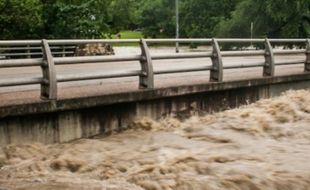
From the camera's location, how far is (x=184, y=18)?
7400 cm

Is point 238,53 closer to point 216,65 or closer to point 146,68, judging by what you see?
point 216,65

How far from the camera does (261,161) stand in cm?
852

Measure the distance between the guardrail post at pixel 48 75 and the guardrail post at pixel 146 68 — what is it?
79.1 inches

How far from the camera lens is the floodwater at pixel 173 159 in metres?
7.45

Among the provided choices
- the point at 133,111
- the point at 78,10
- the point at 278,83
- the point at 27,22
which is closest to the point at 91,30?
the point at 78,10

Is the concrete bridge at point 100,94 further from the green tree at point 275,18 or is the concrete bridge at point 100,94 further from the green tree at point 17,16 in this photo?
the green tree at point 275,18

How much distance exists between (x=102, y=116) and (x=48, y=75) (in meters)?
1.39

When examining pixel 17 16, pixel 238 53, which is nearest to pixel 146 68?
pixel 238 53

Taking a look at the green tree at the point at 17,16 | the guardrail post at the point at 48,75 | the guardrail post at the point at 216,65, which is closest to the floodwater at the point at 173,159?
the guardrail post at the point at 48,75

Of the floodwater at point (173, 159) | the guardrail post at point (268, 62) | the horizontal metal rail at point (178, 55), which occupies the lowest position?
the floodwater at point (173, 159)

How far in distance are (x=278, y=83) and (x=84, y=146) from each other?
Answer: 6.73 meters

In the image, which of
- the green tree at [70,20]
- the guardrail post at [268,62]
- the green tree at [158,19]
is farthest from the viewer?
the green tree at [158,19]

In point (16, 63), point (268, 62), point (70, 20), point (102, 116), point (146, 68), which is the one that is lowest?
point (102, 116)

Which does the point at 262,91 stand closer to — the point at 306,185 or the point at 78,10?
the point at 306,185
